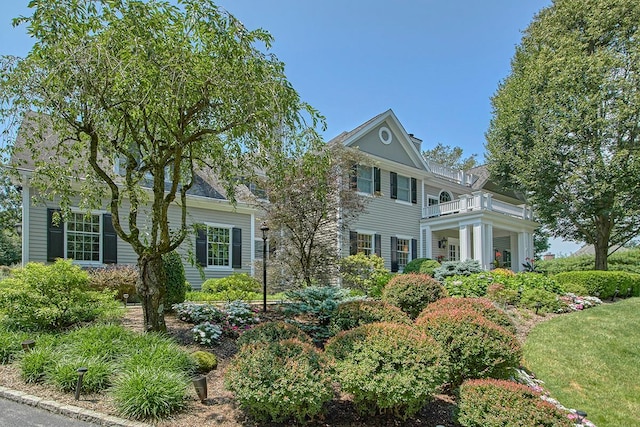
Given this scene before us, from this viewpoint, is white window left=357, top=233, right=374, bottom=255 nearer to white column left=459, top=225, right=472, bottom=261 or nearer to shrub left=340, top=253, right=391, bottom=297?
shrub left=340, top=253, right=391, bottom=297

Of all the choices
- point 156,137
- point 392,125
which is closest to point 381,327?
point 156,137

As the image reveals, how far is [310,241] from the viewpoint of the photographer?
37.0 feet

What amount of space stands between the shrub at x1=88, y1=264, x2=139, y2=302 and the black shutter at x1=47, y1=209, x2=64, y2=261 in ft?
3.48

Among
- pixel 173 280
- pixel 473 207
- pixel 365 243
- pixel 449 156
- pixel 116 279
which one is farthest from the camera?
pixel 449 156

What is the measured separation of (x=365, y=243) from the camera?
16562mm

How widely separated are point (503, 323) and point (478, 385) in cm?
191

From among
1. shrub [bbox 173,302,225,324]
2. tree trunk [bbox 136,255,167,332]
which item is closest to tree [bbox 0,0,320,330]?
tree trunk [bbox 136,255,167,332]

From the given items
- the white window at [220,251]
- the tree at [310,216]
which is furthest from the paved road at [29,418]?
the white window at [220,251]

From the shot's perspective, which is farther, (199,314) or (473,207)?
(473,207)

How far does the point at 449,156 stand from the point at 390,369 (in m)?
37.7

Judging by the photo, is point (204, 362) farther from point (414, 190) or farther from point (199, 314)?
point (414, 190)

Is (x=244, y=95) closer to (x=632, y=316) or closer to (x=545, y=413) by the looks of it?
(x=545, y=413)

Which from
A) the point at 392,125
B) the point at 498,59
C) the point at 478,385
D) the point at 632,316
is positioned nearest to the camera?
the point at 478,385

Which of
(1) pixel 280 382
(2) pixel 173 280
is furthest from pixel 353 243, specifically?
(1) pixel 280 382
